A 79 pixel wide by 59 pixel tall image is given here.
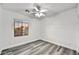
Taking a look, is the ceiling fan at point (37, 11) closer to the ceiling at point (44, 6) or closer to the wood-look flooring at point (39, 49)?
the ceiling at point (44, 6)

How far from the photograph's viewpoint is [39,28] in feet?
5.62

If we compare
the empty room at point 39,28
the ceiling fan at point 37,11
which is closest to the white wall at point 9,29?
the empty room at point 39,28

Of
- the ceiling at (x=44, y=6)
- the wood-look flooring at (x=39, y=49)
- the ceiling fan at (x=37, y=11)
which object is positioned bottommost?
the wood-look flooring at (x=39, y=49)

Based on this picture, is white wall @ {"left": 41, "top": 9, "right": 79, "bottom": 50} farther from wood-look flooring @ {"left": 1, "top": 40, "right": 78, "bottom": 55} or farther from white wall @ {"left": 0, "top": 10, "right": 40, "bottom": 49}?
white wall @ {"left": 0, "top": 10, "right": 40, "bottom": 49}

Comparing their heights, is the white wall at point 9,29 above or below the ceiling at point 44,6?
below

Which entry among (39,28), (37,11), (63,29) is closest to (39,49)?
Answer: (39,28)

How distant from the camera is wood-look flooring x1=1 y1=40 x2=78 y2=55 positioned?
5.24 ft

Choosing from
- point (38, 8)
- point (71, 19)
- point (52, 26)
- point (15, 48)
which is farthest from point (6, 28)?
point (71, 19)

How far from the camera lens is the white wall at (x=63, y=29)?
1.60 m

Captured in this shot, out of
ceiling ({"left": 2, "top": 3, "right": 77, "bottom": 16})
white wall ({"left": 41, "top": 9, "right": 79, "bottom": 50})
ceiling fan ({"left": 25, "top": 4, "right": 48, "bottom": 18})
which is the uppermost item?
ceiling ({"left": 2, "top": 3, "right": 77, "bottom": 16})

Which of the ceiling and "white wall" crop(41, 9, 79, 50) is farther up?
the ceiling

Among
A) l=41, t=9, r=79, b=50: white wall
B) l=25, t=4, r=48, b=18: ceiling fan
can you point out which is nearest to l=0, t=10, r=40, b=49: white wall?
l=25, t=4, r=48, b=18: ceiling fan

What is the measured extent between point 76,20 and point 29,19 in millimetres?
906

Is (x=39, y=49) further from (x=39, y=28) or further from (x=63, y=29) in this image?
(x=63, y=29)
